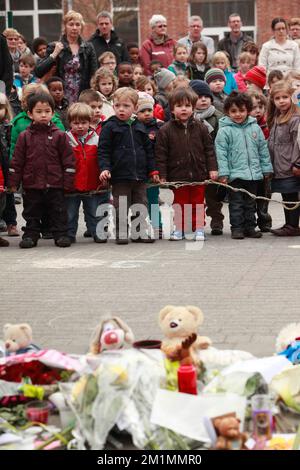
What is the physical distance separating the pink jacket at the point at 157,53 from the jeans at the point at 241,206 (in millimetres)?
5820

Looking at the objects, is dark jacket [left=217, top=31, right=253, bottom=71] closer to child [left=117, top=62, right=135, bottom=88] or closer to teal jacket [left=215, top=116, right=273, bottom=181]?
child [left=117, top=62, right=135, bottom=88]

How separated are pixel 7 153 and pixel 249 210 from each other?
110 inches

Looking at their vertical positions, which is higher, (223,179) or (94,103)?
(94,103)

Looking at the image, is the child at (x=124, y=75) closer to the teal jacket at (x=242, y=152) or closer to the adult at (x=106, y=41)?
the adult at (x=106, y=41)

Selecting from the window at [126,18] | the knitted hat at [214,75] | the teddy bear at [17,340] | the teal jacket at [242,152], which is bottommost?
the teddy bear at [17,340]

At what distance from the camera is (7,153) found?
11656mm

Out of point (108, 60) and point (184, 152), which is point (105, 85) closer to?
point (108, 60)

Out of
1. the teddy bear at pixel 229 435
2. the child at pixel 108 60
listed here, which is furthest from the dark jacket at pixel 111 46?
the teddy bear at pixel 229 435

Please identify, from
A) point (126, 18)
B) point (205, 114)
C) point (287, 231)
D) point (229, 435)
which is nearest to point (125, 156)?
point (205, 114)

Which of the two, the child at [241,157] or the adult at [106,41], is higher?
the adult at [106,41]

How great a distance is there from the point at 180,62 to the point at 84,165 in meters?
5.01

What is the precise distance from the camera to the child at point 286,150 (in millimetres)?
11719

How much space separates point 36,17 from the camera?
36.7m
